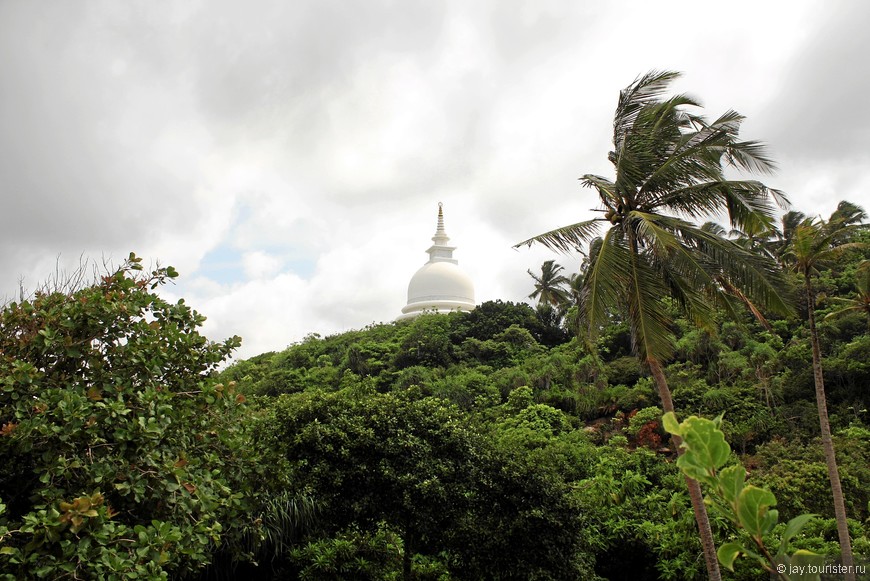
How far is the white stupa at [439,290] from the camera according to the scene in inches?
1813

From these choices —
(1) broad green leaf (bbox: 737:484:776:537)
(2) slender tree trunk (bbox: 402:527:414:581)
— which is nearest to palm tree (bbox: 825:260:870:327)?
(2) slender tree trunk (bbox: 402:527:414:581)

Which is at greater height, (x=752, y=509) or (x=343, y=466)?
(x=343, y=466)

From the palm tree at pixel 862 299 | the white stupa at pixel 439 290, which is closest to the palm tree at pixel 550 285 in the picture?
the white stupa at pixel 439 290

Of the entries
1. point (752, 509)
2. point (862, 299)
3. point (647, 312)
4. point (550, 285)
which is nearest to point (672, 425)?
point (752, 509)

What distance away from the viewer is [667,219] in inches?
406

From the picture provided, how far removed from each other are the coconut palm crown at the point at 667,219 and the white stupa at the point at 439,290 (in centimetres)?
3433

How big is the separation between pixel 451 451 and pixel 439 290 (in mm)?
34648

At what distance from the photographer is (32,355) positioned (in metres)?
7.66

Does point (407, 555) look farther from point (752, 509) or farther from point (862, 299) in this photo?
point (752, 509)

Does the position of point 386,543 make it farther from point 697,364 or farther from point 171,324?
point 697,364

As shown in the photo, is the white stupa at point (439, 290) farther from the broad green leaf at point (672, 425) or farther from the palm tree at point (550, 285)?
the broad green leaf at point (672, 425)

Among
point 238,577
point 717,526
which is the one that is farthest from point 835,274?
point 238,577

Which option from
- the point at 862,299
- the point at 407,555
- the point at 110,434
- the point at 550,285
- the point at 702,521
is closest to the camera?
the point at 110,434

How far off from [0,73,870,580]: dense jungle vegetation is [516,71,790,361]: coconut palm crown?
3 cm
